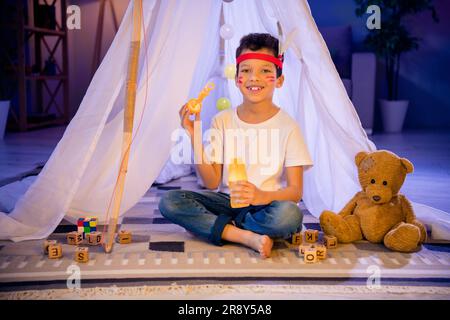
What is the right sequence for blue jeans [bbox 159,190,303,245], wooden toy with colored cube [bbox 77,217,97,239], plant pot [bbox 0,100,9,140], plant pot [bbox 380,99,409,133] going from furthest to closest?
plant pot [bbox 380,99,409,133], plant pot [bbox 0,100,9,140], wooden toy with colored cube [bbox 77,217,97,239], blue jeans [bbox 159,190,303,245]

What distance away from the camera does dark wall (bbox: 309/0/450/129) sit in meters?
4.90

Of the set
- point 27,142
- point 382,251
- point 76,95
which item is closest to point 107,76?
point 382,251

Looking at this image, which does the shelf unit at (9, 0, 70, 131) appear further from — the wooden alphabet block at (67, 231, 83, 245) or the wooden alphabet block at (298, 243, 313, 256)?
the wooden alphabet block at (298, 243, 313, 256)

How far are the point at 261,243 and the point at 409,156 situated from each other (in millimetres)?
2162

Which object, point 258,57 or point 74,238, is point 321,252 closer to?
point 258,57

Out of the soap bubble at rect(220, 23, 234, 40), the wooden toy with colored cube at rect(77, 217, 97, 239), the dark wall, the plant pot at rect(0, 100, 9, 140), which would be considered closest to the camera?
the wooden toy with colored cube at rect(77, 217, 97, 239)

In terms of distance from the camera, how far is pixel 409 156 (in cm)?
340

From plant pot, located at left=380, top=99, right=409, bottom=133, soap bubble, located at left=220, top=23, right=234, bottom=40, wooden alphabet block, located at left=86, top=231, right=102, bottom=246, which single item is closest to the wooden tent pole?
wooden alphabet block, located at left=86, top=231, right=102, bottom=246

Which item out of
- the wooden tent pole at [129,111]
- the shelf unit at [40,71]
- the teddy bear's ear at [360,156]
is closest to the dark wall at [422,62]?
the shelf unit at [40,71]

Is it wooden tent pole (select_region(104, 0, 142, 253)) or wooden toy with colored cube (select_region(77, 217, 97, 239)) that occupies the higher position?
wooden tent pole (select_region(104, 0, 142, 253))

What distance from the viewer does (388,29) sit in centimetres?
450

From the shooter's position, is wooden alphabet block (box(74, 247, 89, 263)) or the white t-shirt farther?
the white t-shirt
